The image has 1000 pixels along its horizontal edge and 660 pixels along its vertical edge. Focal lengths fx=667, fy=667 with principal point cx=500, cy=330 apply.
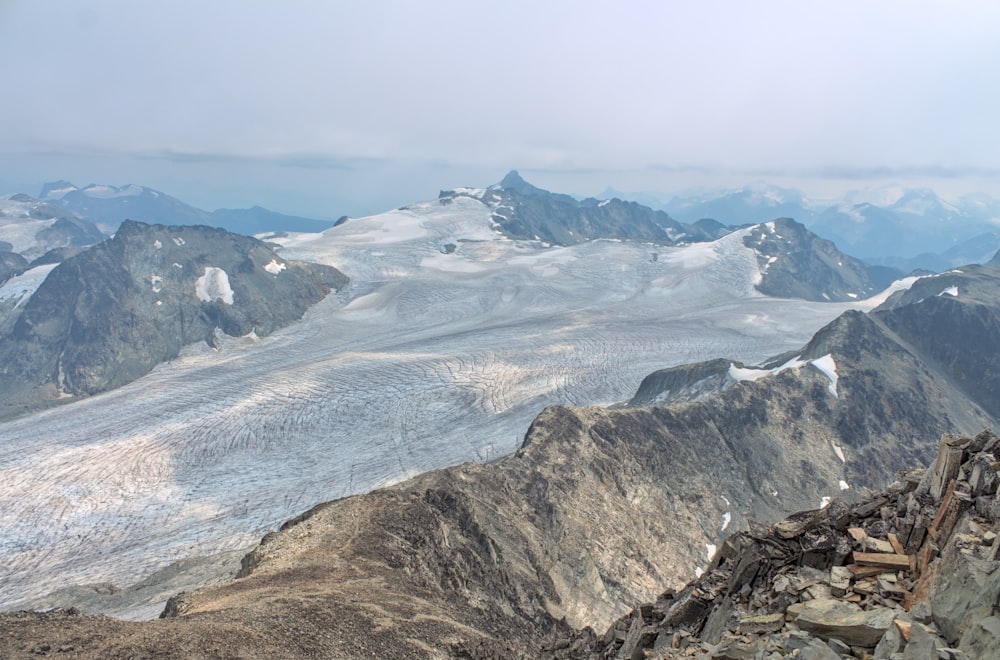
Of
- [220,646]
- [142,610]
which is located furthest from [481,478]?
[220,646]

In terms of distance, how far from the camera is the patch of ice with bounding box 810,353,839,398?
4772 centimetres

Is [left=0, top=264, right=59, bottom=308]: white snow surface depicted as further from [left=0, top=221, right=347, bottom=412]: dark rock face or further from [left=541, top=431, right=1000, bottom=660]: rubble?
[left=541, top=431, right=1000, bottom=660]: rubble

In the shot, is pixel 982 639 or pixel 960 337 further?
pixel 960 337

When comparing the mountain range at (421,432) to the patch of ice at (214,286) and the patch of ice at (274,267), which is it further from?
the patch of ice at (274,267)

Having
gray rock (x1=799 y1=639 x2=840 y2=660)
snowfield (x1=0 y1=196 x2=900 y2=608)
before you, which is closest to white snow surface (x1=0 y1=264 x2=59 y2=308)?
snowfield (x1=0 y1=196 x2=900 y2=608)

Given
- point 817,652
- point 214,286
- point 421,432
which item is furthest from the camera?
point 214,286

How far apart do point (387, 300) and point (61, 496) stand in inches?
2095

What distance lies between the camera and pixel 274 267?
328 ft

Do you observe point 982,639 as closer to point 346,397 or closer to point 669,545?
point 669,545

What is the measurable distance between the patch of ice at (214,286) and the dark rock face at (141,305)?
0.45 ft

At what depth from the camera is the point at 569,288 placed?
102 metres

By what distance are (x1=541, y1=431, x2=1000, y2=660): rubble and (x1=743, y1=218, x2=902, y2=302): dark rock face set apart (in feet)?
333

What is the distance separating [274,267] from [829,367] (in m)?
78.1

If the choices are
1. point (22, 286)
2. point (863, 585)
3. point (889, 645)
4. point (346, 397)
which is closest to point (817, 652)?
point (889, 645)
